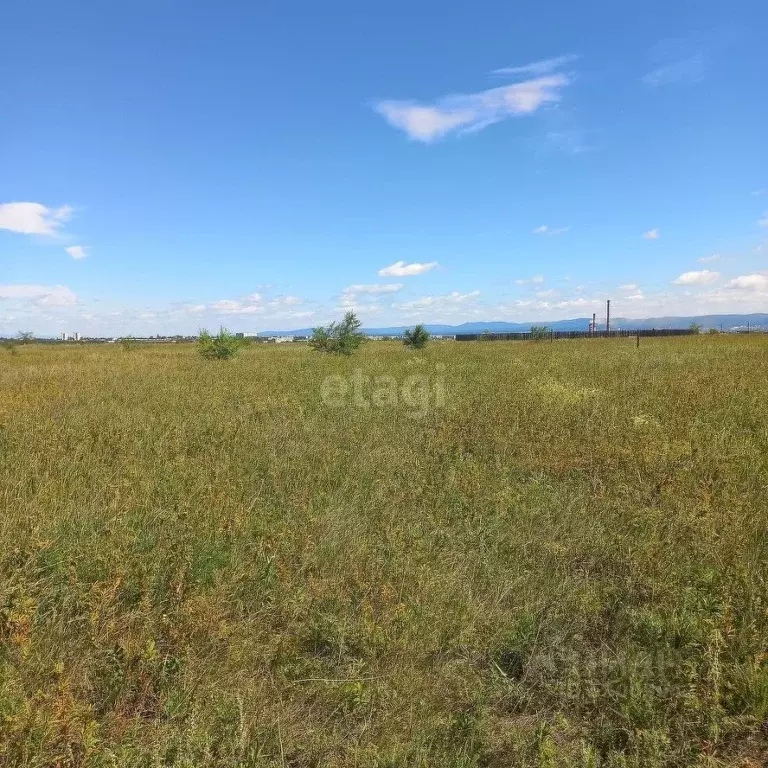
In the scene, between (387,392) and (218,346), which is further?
(218,346)

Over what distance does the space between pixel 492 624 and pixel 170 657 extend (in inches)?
72.6

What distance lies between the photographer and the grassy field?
196 cm

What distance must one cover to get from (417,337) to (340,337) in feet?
30.2

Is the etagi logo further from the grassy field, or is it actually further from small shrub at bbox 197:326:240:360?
small shrub at bbox 197:326:240:360

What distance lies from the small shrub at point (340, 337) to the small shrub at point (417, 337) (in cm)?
778

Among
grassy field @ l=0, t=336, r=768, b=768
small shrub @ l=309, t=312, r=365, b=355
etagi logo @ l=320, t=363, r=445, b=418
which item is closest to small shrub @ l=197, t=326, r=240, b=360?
small shrub @ l=309, t=312, r=365, b=355

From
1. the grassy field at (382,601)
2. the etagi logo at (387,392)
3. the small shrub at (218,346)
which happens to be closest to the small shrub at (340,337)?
the small shrub at (218,346)

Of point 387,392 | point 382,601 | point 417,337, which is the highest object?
point 417,337

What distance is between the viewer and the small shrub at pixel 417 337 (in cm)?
A: 3058

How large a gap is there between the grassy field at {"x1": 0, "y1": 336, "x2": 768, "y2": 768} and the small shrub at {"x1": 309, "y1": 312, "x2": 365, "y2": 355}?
1732cm

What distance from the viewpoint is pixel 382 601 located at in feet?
9.39

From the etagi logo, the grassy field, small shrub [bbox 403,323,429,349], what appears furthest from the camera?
small shrub [bbox 403,323,429,349]

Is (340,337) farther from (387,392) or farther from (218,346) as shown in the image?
(387,392)

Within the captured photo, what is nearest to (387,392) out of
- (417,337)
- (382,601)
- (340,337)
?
(382,601)
